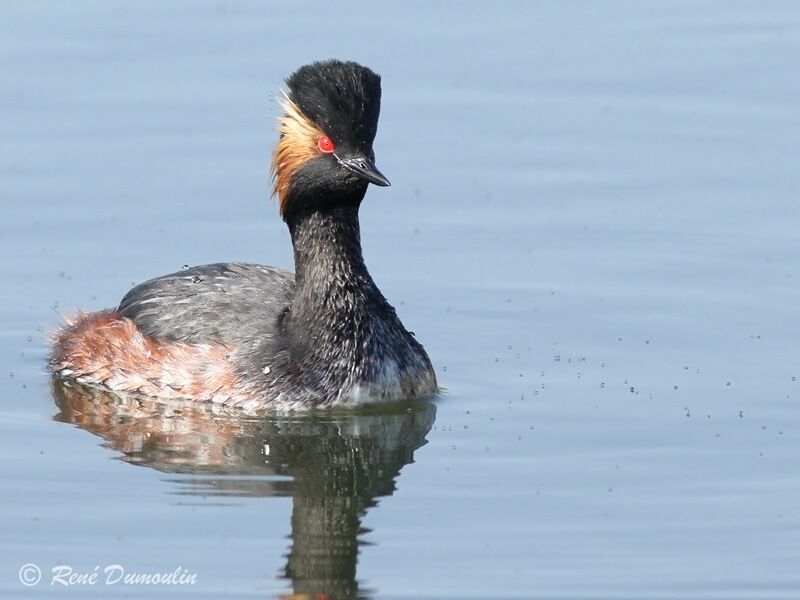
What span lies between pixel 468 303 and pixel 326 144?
2.79 meters

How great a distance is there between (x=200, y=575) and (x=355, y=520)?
140 centimetres

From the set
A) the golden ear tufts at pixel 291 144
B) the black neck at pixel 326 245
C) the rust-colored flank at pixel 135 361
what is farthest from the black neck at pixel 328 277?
the rust-colored flank at pixel 135 361

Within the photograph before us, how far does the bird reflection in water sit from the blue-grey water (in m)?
0.03

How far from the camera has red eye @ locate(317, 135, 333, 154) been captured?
14242 mm

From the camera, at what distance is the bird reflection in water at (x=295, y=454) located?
39.1 feet

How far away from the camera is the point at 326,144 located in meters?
14.3

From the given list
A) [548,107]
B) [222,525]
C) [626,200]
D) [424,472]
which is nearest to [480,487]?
[424,472]

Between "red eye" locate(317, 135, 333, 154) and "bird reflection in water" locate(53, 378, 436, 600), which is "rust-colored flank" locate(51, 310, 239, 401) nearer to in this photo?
"bird reflection in water" locate(53, 378, 436, 600)

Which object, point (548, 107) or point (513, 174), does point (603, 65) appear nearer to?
point (548, 107)

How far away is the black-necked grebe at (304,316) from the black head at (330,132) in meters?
0.01

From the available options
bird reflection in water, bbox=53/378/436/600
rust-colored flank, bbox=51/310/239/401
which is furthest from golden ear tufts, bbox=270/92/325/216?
bird reflection in water, bbox=53/378/436/600

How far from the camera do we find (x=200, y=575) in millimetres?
11328

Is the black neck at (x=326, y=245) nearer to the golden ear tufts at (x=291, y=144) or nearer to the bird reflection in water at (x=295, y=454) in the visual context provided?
the golden ear tufts at (x=291, y=144)

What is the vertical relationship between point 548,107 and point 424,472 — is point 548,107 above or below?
above
